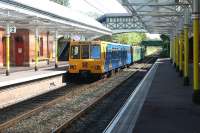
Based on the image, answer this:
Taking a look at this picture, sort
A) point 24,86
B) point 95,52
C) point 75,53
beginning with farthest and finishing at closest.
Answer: point 75,53 → point 95,52 → point 24,86

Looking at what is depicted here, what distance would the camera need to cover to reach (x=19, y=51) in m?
40.6

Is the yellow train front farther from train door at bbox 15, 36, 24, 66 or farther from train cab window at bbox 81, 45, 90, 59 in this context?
train door at bbox 15, 36, 24, 66

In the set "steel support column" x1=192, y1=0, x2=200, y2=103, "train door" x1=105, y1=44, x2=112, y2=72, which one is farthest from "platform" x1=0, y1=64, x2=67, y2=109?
"steel support column" x1=192, y1=0, x2=200, y2=103

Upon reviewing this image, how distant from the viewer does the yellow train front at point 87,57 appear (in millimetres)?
27469

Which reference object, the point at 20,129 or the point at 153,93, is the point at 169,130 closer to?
the point at 20,129

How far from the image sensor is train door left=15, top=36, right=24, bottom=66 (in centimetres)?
4056

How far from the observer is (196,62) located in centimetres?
1593

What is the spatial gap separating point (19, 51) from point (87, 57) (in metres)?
14.2

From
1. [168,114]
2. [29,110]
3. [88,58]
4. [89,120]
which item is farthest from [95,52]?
[168,114]

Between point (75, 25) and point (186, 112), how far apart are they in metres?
23.7

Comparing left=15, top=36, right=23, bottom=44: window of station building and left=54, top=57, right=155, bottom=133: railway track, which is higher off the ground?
left=15, top=36, right=23, bottom=44: window of station building

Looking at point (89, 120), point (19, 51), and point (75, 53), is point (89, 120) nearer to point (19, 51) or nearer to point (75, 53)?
point (75, 53)

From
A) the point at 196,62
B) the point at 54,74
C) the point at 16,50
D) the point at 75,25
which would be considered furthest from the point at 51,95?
the point at 16,50

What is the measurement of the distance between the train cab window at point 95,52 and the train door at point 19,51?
46.4 feet
